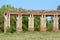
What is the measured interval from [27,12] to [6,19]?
13.5ft

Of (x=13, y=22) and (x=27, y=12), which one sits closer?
(x=27, y=12)

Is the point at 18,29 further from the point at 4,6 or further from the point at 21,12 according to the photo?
the point at 4,6

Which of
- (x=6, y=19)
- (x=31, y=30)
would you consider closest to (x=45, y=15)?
(x=31, y=30)

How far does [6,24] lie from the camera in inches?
1885

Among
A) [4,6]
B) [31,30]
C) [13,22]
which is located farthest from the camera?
[4,6]

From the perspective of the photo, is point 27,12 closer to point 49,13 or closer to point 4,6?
Answer: point 49,13

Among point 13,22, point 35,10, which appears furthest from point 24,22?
point 35,10

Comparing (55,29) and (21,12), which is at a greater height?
(21,12)

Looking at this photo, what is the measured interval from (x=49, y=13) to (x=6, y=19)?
801 cm

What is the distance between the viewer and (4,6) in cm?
6669

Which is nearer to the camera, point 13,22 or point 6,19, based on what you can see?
point 6,19

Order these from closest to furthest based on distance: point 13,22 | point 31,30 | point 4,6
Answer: point 31,30 < point 13,22 < point 4,6

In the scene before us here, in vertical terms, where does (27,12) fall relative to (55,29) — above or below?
above

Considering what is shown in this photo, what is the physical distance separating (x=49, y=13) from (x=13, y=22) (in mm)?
11406
